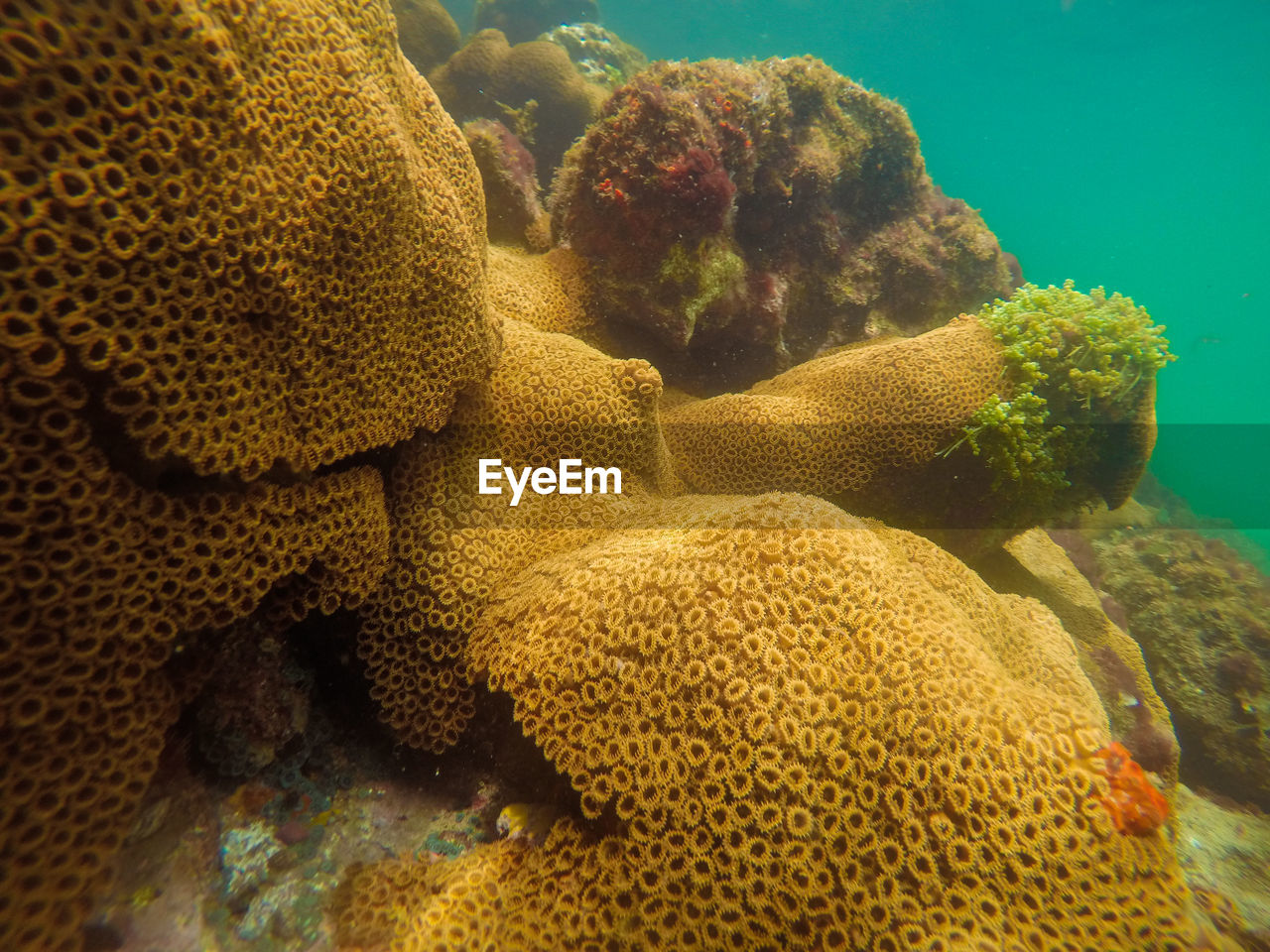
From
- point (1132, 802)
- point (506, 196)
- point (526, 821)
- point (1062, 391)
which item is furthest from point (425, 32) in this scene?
point (1132, 802)

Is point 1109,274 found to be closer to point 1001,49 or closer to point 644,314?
point 1001,49

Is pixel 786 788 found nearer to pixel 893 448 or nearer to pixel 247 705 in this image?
pixel 247 705

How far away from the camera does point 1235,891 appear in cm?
529

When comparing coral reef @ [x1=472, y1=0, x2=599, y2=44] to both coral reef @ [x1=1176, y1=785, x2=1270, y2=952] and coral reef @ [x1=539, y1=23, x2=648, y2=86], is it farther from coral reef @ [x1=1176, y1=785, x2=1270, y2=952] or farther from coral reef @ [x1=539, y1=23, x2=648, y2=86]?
coral reef @ [x1=1176, y1=785, x2=1270, y2=952]

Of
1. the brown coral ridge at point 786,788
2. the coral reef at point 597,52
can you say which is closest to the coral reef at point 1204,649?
the brown coral ridge at point 786,788

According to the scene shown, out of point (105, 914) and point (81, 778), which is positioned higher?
point (81, 778)

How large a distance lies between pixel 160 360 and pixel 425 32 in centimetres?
1662

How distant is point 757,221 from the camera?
759cm

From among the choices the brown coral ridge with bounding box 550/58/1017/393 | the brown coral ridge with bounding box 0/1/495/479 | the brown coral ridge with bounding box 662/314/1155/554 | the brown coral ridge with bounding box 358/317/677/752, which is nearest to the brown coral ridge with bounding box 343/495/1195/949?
the brown coral ridge with bounding box 358/317/677/752

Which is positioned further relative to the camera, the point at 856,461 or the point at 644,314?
the point at 644,314

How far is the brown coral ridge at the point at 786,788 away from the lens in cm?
244

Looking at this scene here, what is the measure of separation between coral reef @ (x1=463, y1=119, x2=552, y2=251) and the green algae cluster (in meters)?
5.81

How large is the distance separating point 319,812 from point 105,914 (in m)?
0.95

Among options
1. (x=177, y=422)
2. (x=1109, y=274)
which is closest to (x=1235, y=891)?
(x=177, y=422)
